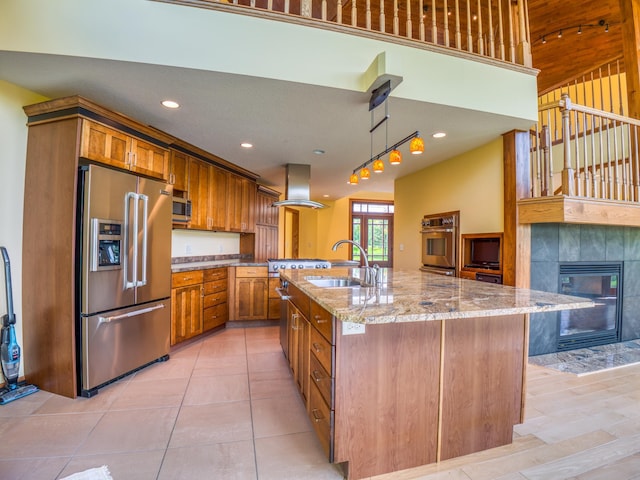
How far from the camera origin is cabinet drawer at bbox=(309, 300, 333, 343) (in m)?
1.54

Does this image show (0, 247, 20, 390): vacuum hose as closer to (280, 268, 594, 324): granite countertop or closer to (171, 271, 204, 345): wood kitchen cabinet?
(171, 271, 204, 345): wood kitchen cabinet

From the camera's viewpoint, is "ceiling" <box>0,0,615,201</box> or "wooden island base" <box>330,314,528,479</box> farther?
"ceiling" <box>0,0,615,201</box>

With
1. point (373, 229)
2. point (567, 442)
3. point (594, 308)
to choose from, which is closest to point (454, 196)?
point (594, 308)

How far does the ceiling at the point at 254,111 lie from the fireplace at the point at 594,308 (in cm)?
190

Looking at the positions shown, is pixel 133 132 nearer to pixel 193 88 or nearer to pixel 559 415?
pixel 193 88

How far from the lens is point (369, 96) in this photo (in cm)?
245

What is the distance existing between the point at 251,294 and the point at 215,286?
Answer: 570mm

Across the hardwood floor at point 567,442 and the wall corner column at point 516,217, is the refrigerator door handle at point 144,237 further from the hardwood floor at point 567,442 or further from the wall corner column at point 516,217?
the wall corner column at point 516,217

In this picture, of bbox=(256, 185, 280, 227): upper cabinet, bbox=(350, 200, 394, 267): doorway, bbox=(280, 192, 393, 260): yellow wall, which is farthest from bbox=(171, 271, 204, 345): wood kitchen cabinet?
bbox=(350, 200, 394, 267): doorway

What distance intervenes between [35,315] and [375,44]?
346 cm

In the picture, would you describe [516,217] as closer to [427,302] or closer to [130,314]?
[427,302]

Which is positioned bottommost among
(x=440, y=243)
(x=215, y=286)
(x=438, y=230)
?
(x=215, y=286)

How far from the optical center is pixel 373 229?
8.35 metres

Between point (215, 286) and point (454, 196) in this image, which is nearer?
point (215, 286)
